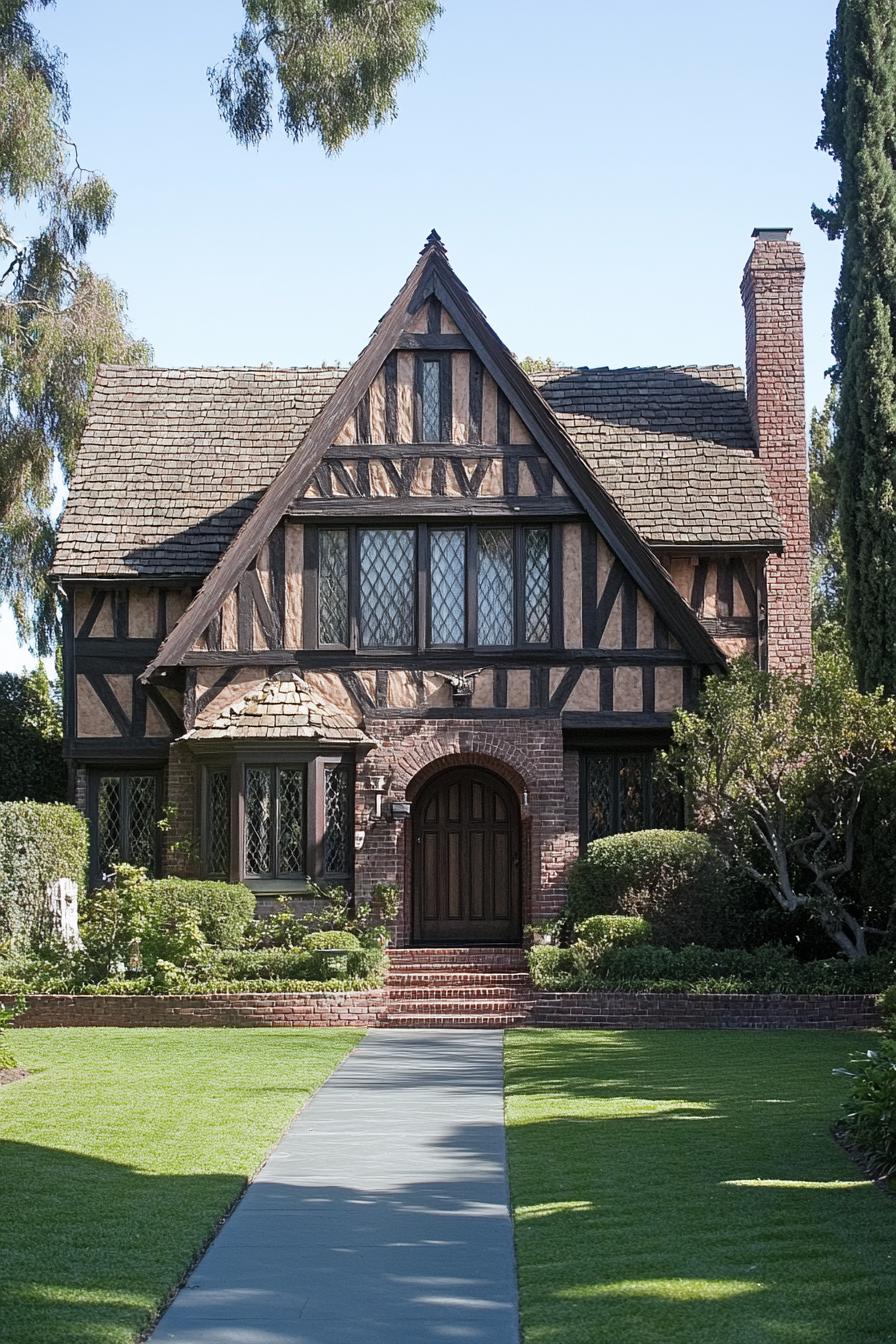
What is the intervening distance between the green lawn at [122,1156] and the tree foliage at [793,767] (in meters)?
5.47

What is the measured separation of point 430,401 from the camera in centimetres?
2184

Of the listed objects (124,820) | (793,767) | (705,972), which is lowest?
(705,972)

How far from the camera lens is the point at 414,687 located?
70.9ft

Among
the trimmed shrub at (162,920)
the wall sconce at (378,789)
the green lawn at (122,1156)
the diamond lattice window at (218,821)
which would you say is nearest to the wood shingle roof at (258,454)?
the diamond lattice window at (218,821)

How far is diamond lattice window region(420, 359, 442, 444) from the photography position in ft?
71.7

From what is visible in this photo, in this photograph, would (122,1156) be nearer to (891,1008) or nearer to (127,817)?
(891,1008)

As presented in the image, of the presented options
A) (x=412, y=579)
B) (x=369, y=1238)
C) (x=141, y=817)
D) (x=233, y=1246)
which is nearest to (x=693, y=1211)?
(x=369, y=1238)

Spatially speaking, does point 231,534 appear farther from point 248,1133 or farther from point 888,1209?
point 888,1209

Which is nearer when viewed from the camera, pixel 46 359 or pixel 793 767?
pixel 793 767

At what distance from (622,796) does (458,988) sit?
389 centimetres

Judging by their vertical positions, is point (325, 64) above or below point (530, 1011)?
above

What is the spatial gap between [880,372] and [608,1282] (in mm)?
16967

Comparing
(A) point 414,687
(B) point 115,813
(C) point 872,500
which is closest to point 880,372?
(C) point 872,500

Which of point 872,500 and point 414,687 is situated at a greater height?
point 872,500
